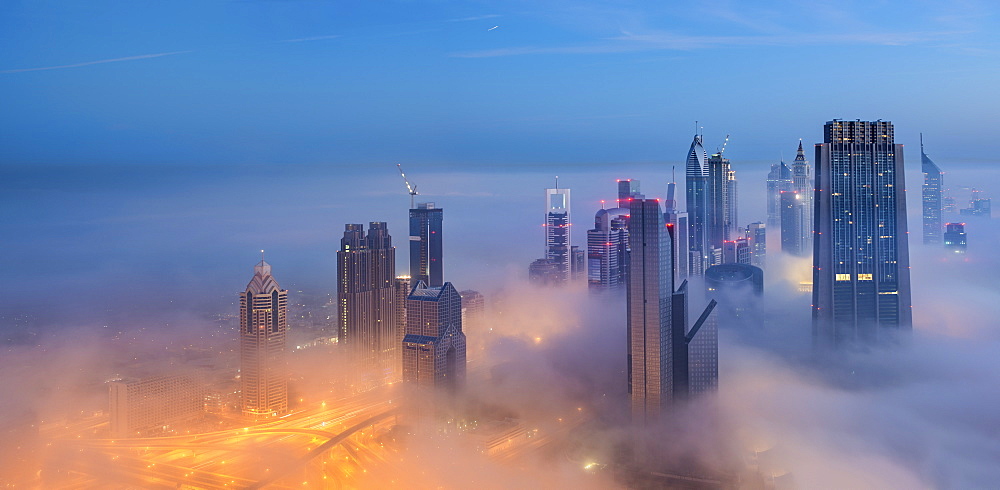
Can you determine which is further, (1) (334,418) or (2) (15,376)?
(1) (334,418)

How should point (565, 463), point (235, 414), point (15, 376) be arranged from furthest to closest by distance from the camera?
1. point (235, 414)
2. point (565, 463)
3. point (15, 376)

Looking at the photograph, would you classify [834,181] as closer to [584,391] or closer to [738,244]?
[738,244]

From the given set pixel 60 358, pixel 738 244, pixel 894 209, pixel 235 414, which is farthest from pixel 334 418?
pixel 894 209

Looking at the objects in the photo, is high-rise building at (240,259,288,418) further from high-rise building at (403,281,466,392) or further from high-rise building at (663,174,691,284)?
high-rise building at (663,174,691,284)

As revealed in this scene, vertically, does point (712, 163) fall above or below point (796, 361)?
above

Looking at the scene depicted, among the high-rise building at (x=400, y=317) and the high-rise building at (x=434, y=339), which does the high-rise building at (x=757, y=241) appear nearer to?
the high-rise building at (x=434, y=339)

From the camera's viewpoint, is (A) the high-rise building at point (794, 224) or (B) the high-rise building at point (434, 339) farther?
(A) the high-rise building at point (794, 224)

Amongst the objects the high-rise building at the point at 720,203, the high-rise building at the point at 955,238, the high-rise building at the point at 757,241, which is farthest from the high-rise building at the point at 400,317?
the high-rise building at the point at 955,238
